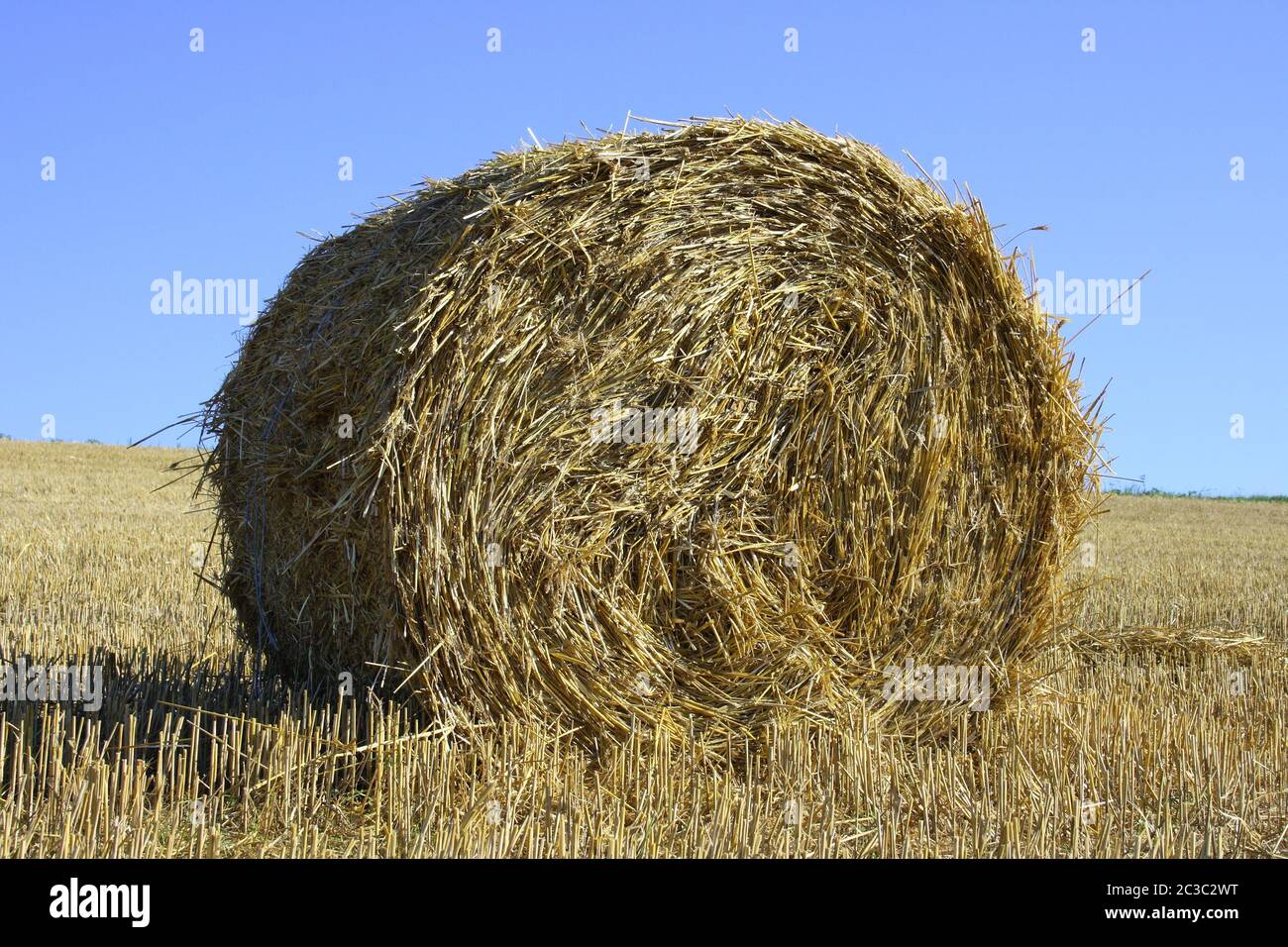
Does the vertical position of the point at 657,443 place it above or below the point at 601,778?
above

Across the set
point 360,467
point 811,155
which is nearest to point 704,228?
point 811,155

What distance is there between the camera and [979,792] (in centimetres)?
462

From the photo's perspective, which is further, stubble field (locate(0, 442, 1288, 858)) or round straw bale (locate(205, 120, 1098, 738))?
round straw bale (locate(205, 120, 1098, 738))

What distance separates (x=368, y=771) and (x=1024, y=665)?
291 centimetres

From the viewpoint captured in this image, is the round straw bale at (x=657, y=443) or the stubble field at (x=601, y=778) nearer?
the stubble field at (x=601, y=778)

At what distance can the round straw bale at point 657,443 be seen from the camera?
14.8ft

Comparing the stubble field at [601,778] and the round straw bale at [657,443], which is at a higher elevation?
the round straw bale at [657,443]

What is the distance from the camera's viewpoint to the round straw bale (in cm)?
452

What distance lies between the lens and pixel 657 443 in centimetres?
471

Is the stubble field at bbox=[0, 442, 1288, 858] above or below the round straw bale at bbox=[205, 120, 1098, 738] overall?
below

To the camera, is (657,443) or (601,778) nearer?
(601,778)

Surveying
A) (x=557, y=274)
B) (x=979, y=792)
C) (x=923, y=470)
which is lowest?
(x=979, y=792)

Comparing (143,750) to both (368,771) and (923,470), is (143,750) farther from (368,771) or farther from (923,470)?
(923,470)

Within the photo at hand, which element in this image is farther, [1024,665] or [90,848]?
[1024,665]
